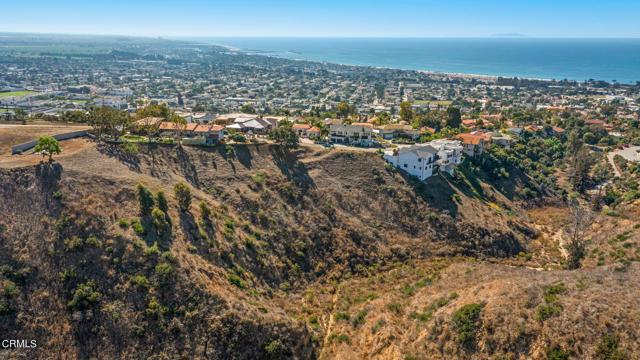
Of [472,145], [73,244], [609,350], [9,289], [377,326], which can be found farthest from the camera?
[472,145]

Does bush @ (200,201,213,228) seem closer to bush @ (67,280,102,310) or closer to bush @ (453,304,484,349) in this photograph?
bush @ (67,280,102,310)

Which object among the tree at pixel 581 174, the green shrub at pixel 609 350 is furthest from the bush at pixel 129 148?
the tree at pixel 581 174

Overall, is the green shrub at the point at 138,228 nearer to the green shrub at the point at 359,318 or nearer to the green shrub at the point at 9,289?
the green shrub at the point at 9,289

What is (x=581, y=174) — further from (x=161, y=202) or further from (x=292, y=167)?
(x=161, y=202)

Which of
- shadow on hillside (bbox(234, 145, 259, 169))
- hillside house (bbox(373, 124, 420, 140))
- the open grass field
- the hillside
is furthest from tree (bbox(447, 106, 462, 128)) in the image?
the open grass field

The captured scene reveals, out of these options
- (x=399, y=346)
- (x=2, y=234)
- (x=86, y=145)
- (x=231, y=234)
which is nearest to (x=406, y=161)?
(x=231, y=234)

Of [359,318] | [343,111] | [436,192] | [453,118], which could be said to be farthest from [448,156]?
[359,318]
